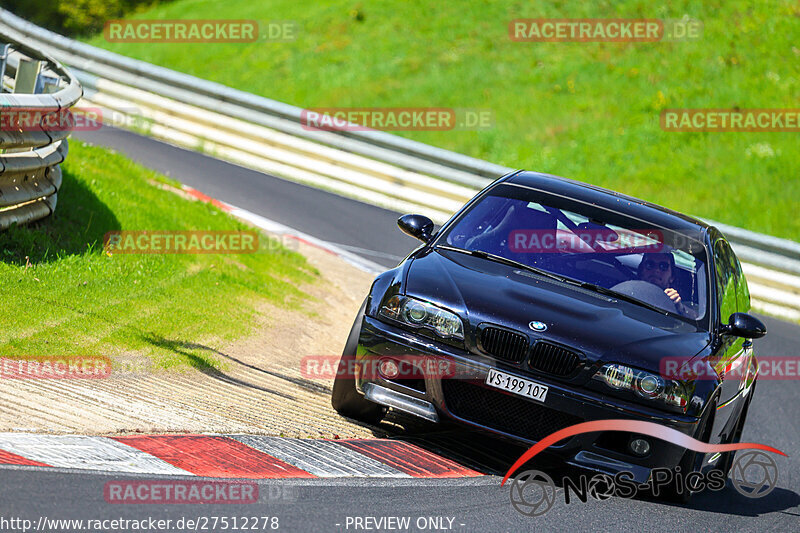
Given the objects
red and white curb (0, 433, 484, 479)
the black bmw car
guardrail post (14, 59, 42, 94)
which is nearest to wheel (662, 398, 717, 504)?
the black bmw car

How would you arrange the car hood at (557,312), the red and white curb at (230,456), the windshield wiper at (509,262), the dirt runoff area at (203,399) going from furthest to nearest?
the windshield wiper at (509,262), the car hood at (557,312), the dirt runoff area at (203,399), the red and white curb at (230,456)

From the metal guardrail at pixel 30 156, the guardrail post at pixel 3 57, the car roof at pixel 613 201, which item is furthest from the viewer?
the guardrail post at pixel 3 57

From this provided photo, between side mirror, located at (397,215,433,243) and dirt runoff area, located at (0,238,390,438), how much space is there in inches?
52.8

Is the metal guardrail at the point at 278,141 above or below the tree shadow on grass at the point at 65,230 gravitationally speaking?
above

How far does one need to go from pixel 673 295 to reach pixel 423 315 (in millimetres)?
1802

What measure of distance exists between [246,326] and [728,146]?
1634 centimetres

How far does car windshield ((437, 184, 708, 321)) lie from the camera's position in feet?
21.6

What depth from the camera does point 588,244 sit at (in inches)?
278

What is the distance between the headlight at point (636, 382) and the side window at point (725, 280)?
1.14 m

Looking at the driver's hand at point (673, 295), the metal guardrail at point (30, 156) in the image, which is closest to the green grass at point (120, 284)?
the metal guardrail at point (30, 156)

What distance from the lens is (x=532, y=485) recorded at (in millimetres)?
5691

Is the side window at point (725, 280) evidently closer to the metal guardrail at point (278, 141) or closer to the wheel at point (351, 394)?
the wheel at point (351, 394)

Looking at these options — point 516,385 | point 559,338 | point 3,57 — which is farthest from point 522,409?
point 3,57

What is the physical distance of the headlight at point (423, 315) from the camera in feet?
18.8
